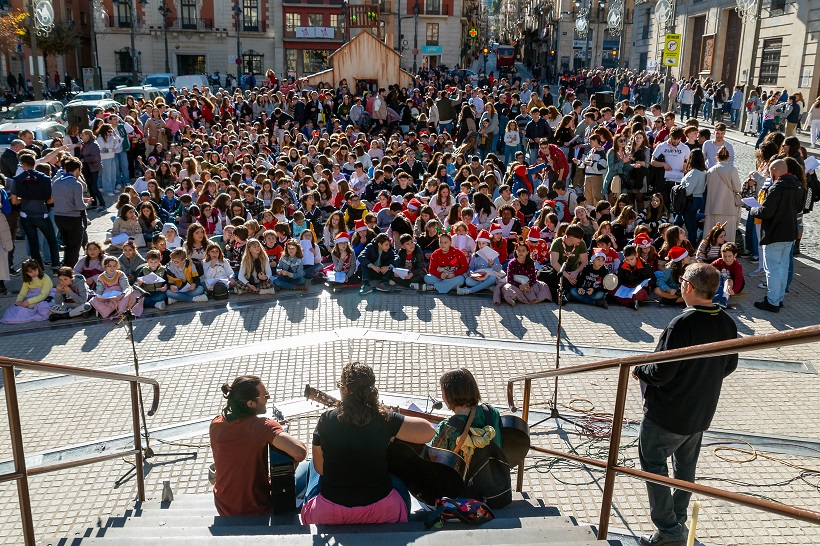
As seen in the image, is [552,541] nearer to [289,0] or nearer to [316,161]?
[316,161]

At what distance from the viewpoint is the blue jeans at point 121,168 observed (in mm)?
19188

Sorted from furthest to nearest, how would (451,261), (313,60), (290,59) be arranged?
(313,60)
(290,59)
(451,261)

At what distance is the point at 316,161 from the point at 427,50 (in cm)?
4938

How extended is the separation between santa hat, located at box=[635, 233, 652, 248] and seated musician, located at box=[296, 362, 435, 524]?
788 centimetres

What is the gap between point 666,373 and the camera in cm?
427

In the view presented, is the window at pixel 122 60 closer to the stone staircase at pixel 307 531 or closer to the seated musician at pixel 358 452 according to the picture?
the stone staircase at pixel 307 531

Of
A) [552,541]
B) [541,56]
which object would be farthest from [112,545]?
[541,56]

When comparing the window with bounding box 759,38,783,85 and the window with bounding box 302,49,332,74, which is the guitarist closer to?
the window with bounding box 759,38,783,85

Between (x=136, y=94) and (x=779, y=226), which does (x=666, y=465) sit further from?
(x=136, y=94)

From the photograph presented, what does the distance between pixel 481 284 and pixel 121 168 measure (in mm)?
12302

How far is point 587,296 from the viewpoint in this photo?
35.0 feet

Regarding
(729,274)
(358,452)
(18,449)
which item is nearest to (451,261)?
(729,274)

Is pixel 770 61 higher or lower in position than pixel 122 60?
lower

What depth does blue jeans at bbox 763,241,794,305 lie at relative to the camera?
392 inches
